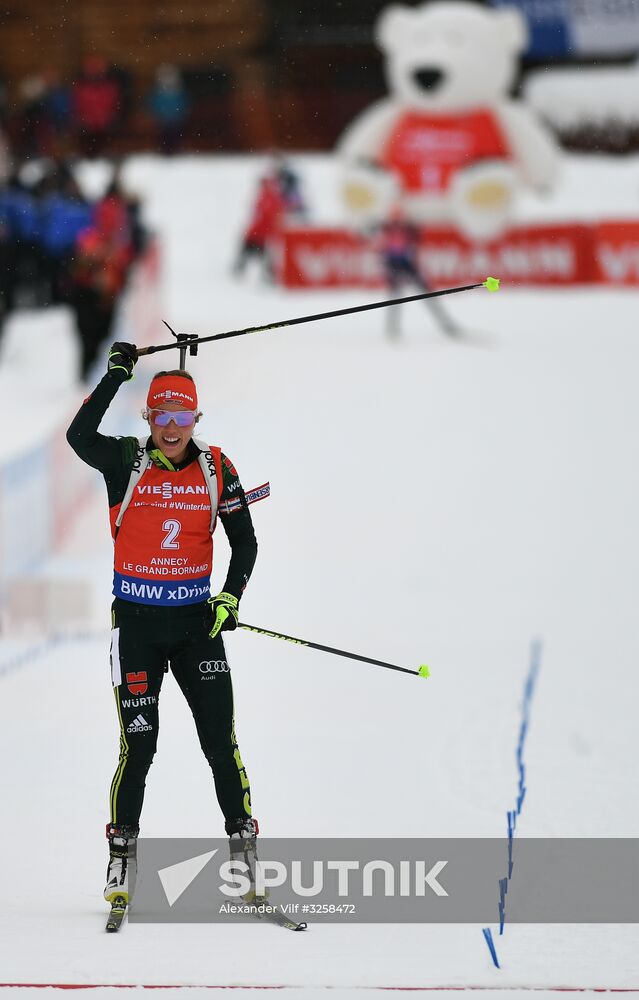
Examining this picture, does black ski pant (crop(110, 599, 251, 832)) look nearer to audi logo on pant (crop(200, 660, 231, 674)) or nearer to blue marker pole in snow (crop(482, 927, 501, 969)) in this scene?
audi logo on pant (crop(200, 660, 231, 674))

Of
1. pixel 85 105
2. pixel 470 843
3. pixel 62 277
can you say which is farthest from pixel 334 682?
pixel 85 105

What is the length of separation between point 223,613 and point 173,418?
0.55 m

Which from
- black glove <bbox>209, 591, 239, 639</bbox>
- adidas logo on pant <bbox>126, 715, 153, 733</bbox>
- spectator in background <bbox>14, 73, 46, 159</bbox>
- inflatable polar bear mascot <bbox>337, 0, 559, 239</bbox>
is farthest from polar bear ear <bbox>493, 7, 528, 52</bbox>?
adidas logo on pant <bbox>126, 715, 153, 733</bbox>

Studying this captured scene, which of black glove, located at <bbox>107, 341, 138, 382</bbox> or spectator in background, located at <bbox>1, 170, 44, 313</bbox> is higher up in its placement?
spectator in background, located at <bbox>1, 170, 44, 313</bbox>

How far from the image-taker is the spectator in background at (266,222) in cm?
1889

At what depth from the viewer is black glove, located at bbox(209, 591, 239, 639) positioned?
4352mm

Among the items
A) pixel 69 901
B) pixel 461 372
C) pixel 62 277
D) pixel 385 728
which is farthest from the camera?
pixel 461 372

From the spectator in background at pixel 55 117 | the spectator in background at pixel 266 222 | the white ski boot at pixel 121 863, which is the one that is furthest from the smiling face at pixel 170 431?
the spectator in background at pixel 266 222

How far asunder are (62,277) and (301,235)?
6113mm

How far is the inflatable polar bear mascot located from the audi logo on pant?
12270 millimetres

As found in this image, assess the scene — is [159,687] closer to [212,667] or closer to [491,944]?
[212,667]

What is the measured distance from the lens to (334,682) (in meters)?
7.74

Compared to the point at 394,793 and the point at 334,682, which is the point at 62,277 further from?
the point at 394,793

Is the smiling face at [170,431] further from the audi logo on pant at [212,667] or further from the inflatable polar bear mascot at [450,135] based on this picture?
the inflatable polar bear mascot at [450,135]
